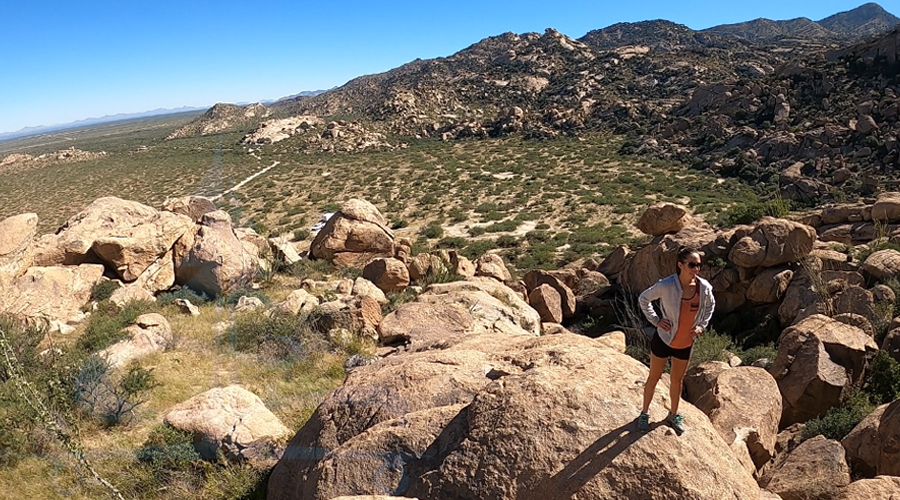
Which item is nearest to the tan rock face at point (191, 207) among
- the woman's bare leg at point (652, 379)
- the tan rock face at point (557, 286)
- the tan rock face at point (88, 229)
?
the tan rock face at point (88, 229)

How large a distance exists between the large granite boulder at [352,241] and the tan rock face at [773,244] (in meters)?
10.0

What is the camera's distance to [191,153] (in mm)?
59219

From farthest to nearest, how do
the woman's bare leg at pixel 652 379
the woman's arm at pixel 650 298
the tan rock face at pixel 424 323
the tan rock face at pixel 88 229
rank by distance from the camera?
the tan rock face at pixel 88 229 → the tan rock face at pixel 424 323 → the woman's arm at pixel 650 298 → the woman's bare leg at pixel 652 379

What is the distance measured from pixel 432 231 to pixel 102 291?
13835 mm

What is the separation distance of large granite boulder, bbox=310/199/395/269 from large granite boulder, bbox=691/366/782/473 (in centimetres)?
1140

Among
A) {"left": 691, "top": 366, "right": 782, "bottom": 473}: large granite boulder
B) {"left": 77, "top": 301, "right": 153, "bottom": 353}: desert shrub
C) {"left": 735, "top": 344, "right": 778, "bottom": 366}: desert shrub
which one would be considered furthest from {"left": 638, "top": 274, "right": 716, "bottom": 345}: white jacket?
{"left": 77, "top": 301, "right": 153, "bottom": 353}: desert shrub

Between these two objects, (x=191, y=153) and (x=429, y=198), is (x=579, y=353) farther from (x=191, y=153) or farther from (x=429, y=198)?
(x=191, y=153)

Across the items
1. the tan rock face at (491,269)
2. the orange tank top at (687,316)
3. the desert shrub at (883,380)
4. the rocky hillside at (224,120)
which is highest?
the rocky hillside at (224,120)

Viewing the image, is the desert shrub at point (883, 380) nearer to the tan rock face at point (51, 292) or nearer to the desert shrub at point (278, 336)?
the desert shrub at point (278, 336)

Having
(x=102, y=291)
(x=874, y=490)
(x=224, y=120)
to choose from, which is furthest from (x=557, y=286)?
(x=224, y=120)

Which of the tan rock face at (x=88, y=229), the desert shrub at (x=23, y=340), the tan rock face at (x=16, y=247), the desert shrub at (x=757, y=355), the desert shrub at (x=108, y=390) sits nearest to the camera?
the desert shrub at (x=108, y=390)

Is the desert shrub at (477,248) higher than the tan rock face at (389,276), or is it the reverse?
the tan rock face at (389,276)

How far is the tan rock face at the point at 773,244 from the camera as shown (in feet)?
39.0

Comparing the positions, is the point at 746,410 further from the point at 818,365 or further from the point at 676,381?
the point at 676,381
